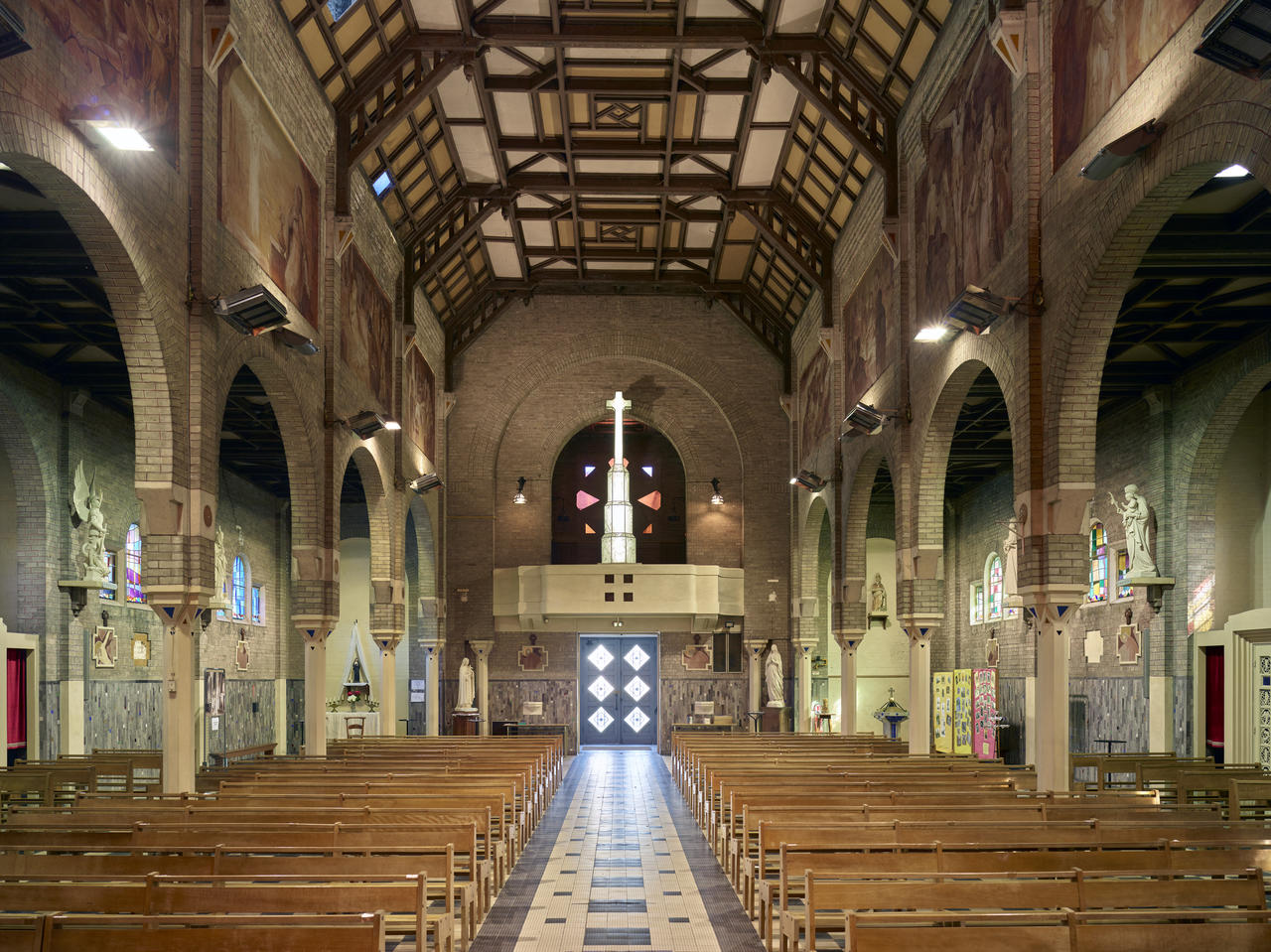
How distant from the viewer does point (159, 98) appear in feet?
41.9

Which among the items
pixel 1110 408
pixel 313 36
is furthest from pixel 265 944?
pixel 1110 408

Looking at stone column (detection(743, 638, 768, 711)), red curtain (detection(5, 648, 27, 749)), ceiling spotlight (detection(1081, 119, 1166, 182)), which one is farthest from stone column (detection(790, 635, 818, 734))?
ceiling spotlight (detection(1081, 119, 1166, 182))

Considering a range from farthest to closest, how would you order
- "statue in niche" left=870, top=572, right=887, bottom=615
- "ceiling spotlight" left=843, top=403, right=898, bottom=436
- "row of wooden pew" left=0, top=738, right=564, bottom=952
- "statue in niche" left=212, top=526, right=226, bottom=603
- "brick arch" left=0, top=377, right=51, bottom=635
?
1. "statue in niche" left=870, top=572, right=887, bottom=615
2. "statue in niche" left=212, top=526, right=226, bottom=603
3. "ceiling spotlight" left=843, top=403, right=898, bottom=436
4. "brick arch" left=0, top=377, right=51, bottom=635
5. "row of wooden pew" left=0, top=738, right=564, bottom=952

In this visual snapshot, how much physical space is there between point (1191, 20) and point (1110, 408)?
13.4 meters

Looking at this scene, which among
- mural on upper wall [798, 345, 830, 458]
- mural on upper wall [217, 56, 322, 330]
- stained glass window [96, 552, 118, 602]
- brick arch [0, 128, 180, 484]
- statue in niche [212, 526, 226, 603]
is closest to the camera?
brick arch [0, 128, 180, 484]

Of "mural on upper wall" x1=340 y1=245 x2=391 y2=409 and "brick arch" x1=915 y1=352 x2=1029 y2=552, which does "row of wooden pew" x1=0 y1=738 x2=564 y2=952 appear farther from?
"mural on upper wall" x1=340 y1=245 x2=391 y2=409

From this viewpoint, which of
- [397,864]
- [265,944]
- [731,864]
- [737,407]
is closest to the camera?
[265,944]

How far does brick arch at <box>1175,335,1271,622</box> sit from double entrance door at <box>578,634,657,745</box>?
18945 mm

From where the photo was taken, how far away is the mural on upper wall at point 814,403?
92.0 ft

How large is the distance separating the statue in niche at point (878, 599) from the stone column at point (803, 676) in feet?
11.3

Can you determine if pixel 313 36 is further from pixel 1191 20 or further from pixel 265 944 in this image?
pixel 265 944

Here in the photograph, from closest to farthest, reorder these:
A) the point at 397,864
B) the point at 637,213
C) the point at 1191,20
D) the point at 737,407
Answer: the point at 397,864
the point at 1191,20
the point at 637,213
the point at 737,407

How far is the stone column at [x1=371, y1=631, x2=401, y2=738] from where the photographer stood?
85.5 ft


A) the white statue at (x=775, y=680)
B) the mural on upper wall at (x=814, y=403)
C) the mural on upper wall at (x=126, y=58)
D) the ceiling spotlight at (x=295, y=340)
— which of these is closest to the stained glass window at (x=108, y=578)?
the ceiling spotlight at (x=295, y=340)
